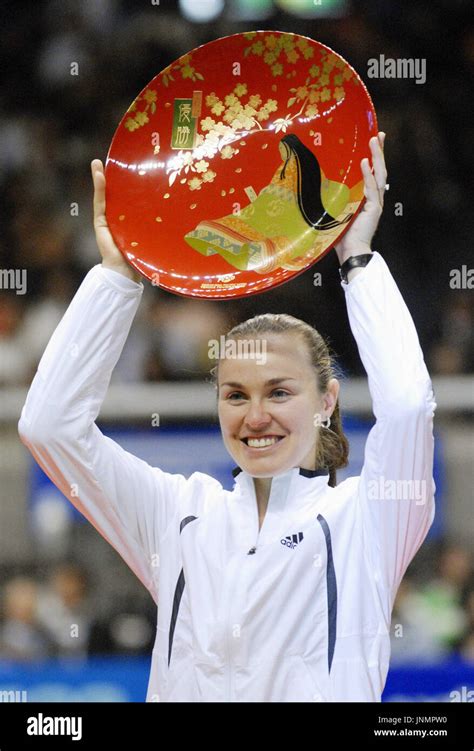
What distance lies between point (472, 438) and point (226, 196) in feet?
3.72

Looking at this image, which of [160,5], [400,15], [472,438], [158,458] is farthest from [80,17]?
[472,438]

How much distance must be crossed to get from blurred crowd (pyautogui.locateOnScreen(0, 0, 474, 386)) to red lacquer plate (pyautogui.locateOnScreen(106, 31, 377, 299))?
0.89 metres

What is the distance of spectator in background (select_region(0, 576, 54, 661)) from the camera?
2920mm

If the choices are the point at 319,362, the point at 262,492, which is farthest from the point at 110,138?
the point at 262,492

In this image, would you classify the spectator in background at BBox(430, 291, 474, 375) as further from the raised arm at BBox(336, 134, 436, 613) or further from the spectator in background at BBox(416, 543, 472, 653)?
the raised arm at BBox(336, 134, 436, 613)

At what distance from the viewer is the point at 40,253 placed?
3.30 meters

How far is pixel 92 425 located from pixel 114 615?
1157 millimetres

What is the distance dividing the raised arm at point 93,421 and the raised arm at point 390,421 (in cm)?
37

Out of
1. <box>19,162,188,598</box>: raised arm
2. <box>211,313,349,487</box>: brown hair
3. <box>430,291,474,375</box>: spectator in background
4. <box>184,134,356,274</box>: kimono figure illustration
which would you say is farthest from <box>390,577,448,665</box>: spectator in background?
<box>184,134,356,274</box>: kimono figure illustration

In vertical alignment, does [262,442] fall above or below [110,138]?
below

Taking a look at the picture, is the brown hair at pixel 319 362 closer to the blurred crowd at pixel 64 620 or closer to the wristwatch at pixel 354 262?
the wristwatch at pixel 354 262

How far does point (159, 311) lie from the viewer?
325 centimetres

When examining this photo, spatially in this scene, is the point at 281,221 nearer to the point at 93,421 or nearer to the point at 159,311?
the point at 93,421
